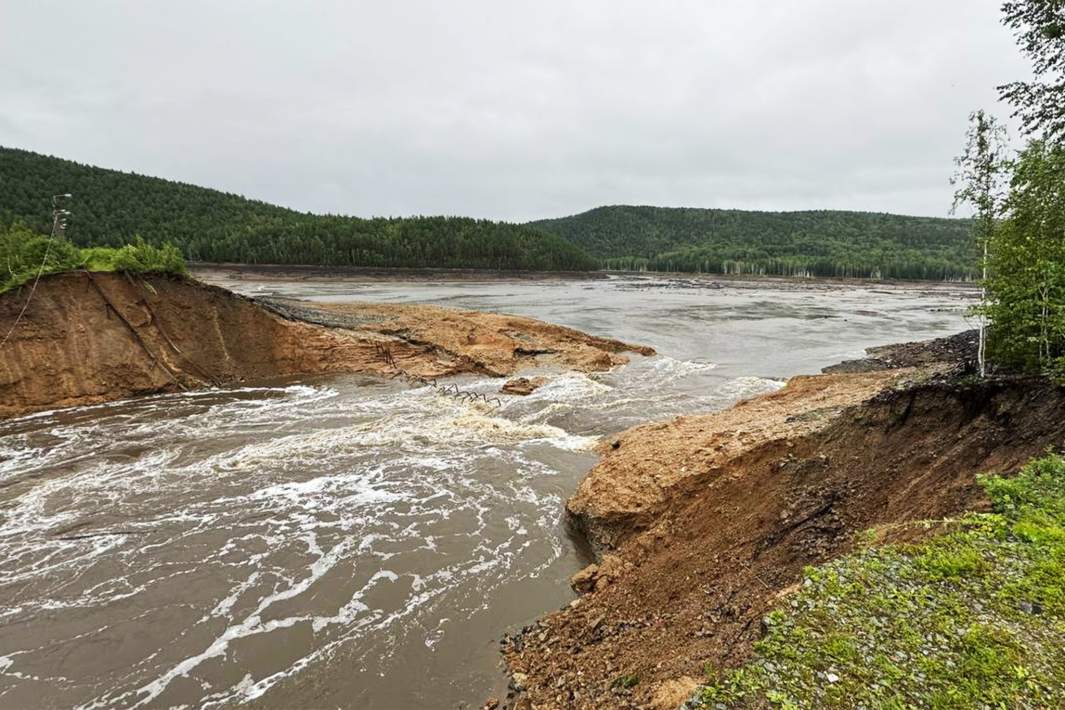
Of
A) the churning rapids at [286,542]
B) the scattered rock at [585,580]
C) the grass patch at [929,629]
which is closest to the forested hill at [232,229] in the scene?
the churning rapids at [286,542]

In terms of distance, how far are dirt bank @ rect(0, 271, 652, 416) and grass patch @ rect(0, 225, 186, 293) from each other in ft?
1.18

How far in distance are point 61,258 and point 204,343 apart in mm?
4744

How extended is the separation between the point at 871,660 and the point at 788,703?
28.9 inches

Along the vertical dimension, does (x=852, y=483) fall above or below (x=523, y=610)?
above

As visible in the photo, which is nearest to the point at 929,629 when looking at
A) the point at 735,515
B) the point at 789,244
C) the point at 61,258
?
the point at 735,515

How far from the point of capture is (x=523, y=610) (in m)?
6.95

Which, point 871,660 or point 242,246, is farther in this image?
point 242,246

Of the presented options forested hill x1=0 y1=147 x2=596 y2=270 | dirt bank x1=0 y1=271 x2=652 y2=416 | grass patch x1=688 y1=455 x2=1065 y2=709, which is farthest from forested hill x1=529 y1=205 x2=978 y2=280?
grass patch x1=688 y1=455 x2=1065 y2=709

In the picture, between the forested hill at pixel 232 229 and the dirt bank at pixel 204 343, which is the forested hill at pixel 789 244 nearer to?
the forested hill at pixel 232 229

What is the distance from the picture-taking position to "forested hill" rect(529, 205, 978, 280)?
121 metres

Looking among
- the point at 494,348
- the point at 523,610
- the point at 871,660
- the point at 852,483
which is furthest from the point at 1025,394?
the point at 494,348

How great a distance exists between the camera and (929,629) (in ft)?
Answer: 12.2

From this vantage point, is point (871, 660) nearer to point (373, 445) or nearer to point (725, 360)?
point (373, 445)

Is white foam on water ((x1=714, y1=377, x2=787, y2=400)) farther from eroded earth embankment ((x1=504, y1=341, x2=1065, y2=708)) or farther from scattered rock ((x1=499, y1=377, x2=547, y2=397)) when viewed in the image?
eroded earth embankment ((x1=504, y1=341, x2=1065, y2=708))
